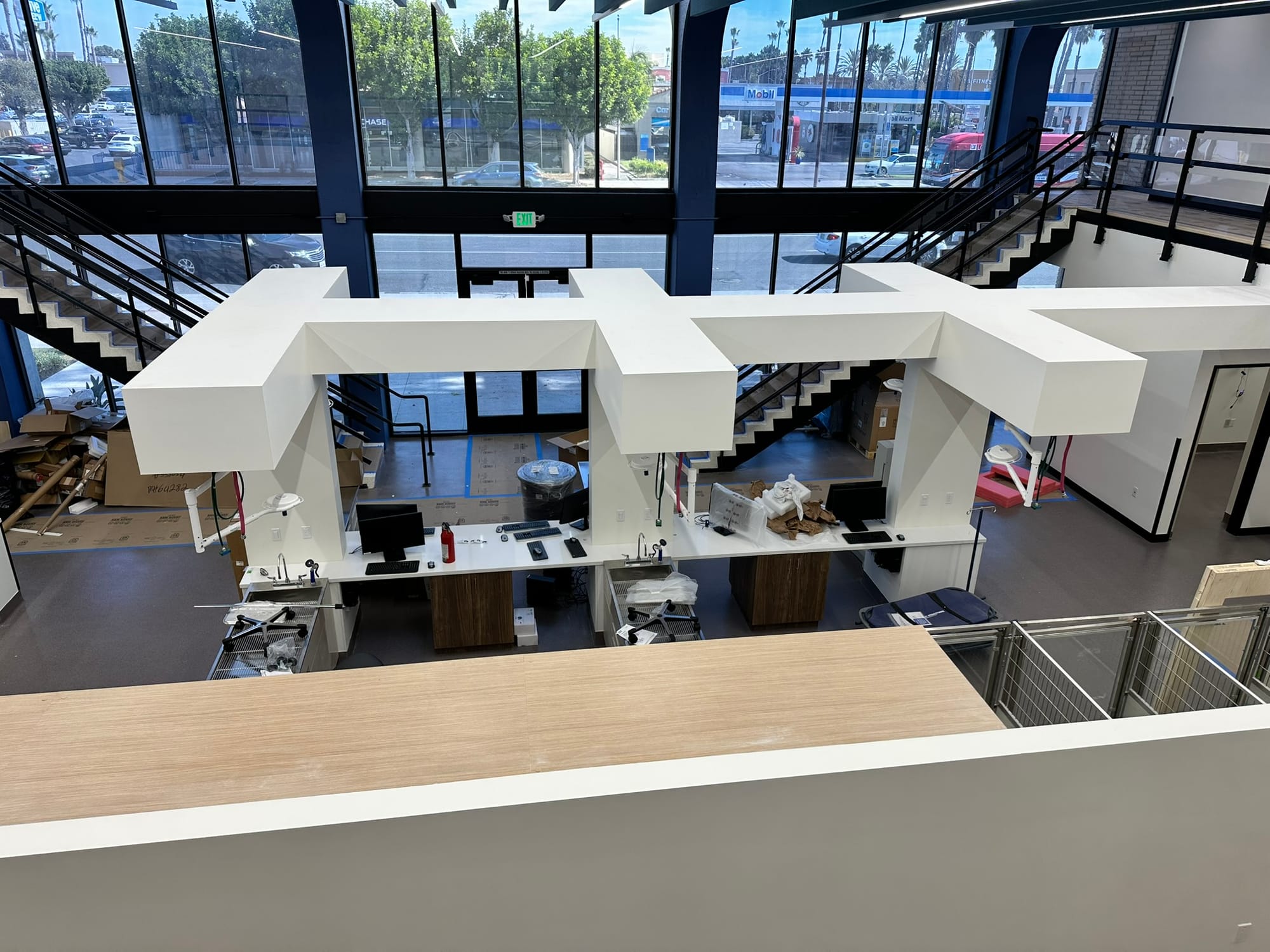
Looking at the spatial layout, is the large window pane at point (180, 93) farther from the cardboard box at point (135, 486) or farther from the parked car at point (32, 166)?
the cardboard box at point (135, 486)

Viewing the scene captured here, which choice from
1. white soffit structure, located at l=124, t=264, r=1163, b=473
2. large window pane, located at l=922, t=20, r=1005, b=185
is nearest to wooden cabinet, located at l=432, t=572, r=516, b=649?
white soffit structure, located at l=124, t=264, r=1163, b=473

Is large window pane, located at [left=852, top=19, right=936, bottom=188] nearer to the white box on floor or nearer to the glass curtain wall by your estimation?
the glass curtain wall

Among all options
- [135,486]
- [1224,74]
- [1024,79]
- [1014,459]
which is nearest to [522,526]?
[1014,459]

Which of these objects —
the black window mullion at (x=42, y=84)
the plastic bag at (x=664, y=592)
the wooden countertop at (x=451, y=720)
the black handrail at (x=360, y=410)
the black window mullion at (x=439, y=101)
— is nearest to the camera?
the wooden countertop at (x=451, y=720)

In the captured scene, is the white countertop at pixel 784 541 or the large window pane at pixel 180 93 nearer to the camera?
the white countertop at pixel 784 541

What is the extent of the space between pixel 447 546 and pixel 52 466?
605 cm

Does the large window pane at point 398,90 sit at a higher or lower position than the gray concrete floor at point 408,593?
higher

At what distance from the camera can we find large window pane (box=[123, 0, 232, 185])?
388 inches

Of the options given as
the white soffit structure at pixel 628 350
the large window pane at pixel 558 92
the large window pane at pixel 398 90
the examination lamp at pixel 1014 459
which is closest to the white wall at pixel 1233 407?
the white soffit structure at pixel 628 350

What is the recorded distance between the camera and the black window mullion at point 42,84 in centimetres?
959

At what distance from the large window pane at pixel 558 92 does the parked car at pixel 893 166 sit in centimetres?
323

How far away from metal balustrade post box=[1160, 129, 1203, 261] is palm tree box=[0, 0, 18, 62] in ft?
41.0

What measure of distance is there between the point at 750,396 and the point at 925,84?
4.85 m

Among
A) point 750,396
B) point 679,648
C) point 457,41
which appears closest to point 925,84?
point 750,396
